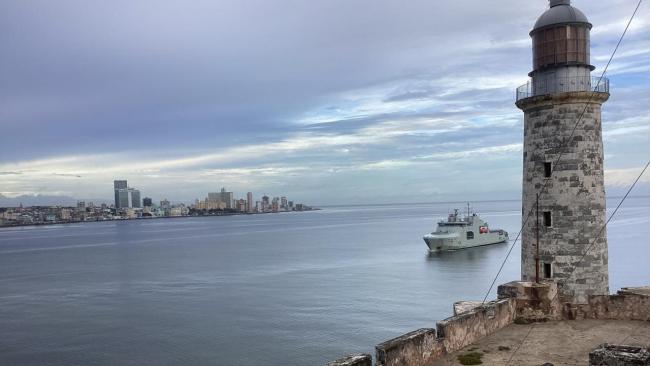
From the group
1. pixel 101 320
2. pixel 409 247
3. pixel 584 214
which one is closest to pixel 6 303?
pixel 101 320

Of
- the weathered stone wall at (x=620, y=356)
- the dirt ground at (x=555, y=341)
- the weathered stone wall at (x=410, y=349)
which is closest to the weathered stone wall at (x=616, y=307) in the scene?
the dirt ground at (x=555, y=341)

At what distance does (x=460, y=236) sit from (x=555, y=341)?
75349mm

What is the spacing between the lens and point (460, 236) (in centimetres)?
8388

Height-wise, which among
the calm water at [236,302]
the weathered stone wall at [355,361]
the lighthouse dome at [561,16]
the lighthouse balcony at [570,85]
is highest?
the lighthouse dome at [561,16]

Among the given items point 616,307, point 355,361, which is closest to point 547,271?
point 616,307

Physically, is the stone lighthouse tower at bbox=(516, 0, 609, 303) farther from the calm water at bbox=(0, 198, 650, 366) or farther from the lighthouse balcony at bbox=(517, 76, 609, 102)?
the calm water at bbox=(0, 198, 650, 366)

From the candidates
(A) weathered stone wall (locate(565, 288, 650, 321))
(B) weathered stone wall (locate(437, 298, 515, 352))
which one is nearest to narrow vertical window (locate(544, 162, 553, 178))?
(A) weathered stone wall (locate(565, 288, 650, 321))

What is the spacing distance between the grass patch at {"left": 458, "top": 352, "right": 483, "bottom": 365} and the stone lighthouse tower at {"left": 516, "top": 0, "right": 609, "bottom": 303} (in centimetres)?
589

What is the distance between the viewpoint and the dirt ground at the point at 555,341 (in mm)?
9680

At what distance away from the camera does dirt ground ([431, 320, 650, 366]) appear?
9680 mm

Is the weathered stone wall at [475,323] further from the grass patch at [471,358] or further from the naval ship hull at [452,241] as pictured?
the naval ship hull at [452,241]

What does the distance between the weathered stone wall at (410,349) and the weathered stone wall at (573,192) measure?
22.5 feet

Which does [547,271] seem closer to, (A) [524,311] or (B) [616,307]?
(B) [616,307]

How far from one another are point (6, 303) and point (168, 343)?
82.1 ft
